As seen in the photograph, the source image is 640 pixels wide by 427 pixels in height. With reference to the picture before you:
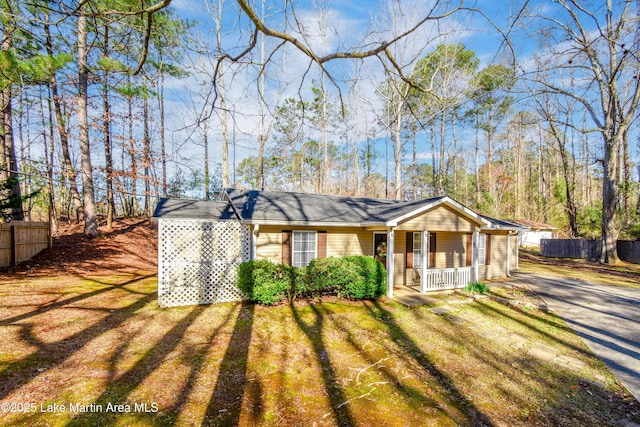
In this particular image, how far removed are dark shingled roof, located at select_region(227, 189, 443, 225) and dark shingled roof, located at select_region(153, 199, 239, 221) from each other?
42 cm

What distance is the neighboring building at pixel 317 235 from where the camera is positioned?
7773 mm

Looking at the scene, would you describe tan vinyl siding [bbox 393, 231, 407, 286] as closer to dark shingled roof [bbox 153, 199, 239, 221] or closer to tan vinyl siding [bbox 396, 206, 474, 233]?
tan vinyl siding [bbox 396, 206, 474, 233]

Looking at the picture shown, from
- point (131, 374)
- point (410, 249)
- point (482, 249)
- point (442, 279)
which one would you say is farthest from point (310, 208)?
point (482, 249)

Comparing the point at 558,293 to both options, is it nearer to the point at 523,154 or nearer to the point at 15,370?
the point at 15,370

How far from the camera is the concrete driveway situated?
510 centimetres

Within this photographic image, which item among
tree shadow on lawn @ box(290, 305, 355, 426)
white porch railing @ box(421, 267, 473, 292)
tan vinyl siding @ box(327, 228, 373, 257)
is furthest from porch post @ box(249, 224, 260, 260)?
white porch railing @ box(421, 267, 473, 292)

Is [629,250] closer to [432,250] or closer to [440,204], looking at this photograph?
[432,250]

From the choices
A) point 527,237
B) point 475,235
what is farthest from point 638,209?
point 475,235

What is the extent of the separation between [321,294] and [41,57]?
1123cm

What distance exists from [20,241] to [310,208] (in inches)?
450

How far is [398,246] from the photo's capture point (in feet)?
33.7

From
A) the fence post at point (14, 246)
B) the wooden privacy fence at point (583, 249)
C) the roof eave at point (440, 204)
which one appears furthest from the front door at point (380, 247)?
the wooden privacy fence at point (583, 249)

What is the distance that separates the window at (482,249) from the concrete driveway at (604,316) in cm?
175

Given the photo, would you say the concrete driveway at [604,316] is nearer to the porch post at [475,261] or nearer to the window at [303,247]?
the porch post at [475,261]
